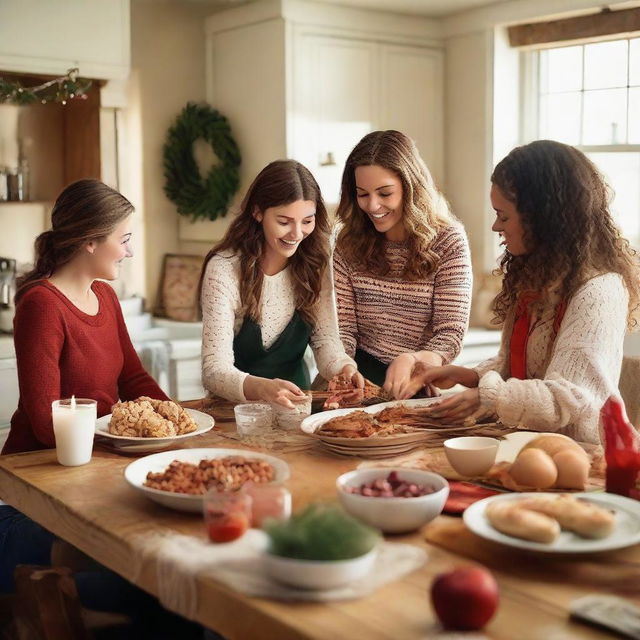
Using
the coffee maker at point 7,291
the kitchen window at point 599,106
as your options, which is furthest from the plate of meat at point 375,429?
the kitchen window at point 599,106

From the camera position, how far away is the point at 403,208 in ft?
8.81

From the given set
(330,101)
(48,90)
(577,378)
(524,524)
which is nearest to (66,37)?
(48,90)

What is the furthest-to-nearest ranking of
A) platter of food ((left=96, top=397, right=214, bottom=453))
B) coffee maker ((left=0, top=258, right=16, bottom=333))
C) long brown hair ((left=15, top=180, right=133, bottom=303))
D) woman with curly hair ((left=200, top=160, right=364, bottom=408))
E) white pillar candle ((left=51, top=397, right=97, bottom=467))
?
1. coffee maker ((left=0, top=258, right=16, bottom=333))
2. woman with curly hair ((left=200, top=160, right=364, bottom=408))
3. long brown hair ((left=15, top=180, right=133, bottom=303))
4. platter of food ((left=96, top=397, right=214, bottom=453))
5. white pillar candle ((left=51, top=397, right=97, bottom=467))

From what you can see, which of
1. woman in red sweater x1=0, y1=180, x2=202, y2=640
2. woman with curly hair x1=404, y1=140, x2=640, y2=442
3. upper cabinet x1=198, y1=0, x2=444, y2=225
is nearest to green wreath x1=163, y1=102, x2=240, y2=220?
upper cabinet x1=198, y1=0, x2=444, y2=225

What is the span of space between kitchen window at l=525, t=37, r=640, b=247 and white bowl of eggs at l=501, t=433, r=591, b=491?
10.5 ft

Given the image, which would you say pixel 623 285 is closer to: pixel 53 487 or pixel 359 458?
pixel 359 458

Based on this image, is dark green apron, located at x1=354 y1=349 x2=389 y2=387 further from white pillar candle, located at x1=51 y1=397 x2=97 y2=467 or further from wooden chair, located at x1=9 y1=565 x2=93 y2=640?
wooden chair, located at x1=9 y1=565 x2=93 y2=640

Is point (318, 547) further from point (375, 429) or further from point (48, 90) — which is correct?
point (48, 90)

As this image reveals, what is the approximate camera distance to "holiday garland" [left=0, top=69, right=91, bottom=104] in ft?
13.5

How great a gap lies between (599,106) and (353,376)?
3.02 m

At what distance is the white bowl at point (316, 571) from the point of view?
1201 mm

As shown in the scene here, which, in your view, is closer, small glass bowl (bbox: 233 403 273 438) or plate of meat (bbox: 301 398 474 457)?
plate of meat (bbox: 301 398 474 457)

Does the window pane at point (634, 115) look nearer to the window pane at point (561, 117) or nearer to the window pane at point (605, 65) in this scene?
the window pane at point (605, 65)

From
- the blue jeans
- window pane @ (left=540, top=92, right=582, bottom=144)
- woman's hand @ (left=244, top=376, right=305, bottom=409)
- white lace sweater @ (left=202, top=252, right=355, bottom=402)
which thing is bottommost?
the blue jeans
